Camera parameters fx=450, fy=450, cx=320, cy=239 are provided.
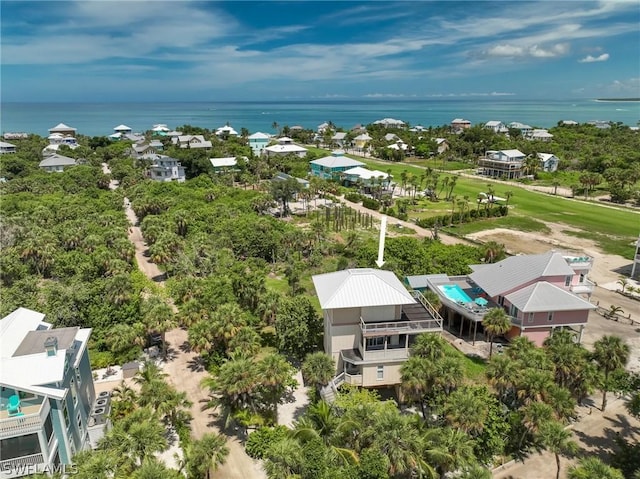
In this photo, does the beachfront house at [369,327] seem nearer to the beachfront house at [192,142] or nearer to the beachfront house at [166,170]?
the beachfront house at [166,170]

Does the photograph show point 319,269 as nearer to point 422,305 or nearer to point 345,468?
point 422,305

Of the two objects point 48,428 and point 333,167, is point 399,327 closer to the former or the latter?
point 48,428

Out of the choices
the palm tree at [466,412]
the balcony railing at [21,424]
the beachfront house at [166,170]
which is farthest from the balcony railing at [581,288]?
the beachfront house at [166,170]

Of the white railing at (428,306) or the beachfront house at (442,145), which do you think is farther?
the beachfront house at (442,145)

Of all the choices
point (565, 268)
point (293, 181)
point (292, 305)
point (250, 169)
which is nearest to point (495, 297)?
point (565, 268)

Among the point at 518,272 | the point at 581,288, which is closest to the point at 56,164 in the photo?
the point at 518,272
